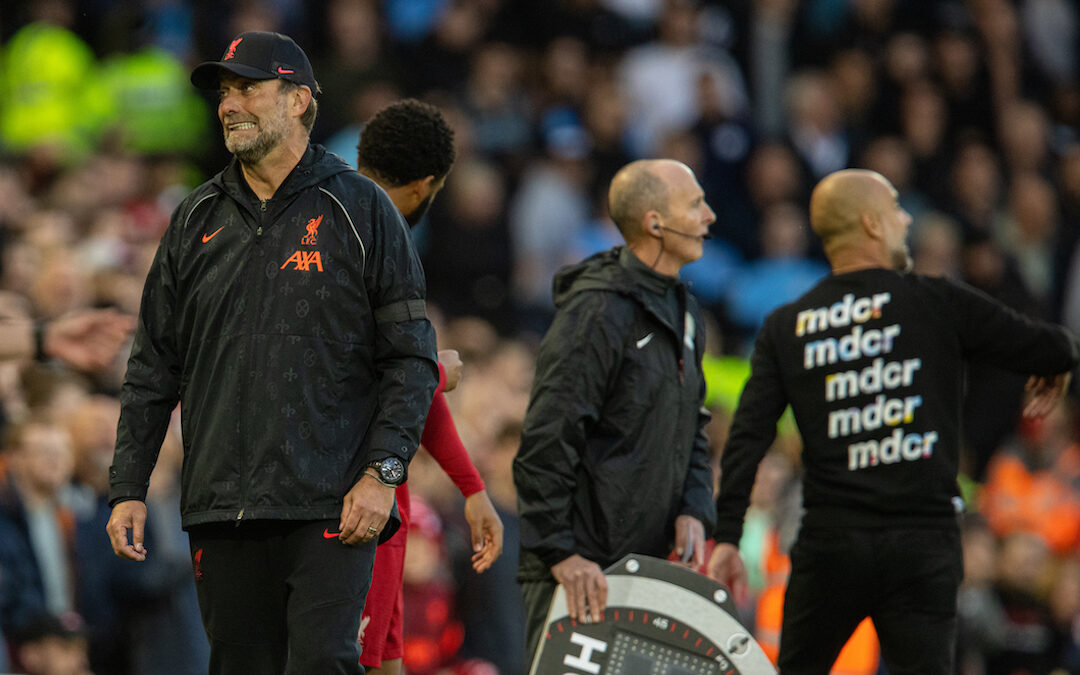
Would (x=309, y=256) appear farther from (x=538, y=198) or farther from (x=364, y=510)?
(x=538, y=198)

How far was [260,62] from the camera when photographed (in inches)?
176

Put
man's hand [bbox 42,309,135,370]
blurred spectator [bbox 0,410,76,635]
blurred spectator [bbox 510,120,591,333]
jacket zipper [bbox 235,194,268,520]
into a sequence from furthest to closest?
blurred spectator [bbox 510,120,591,333]
blurred spectator [bbox 0,410,76,635]
man's hand [bbox 42,309,135,370]
jacket zipper [bbox 235,194,268,520]

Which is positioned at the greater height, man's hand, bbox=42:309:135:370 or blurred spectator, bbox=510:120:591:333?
blurred spectator, bbox=510:120:591:333

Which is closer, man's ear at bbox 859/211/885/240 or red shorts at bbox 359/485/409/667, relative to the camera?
red shorts at bbox 359/485/409/667

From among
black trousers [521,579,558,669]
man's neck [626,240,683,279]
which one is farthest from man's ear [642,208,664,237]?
black trousers [521,579,558,669]

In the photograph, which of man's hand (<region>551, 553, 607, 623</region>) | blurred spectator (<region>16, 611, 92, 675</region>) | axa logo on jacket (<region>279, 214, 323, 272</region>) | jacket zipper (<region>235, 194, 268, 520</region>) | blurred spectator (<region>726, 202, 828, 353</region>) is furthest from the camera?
blurred spectator (<region>726, 202, 828, 353</region>)

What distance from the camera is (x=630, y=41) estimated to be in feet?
45.5

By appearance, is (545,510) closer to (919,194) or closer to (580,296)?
(580,296)

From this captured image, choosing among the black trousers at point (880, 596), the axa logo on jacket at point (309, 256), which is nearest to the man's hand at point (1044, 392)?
the black trousers at point (880, 596)

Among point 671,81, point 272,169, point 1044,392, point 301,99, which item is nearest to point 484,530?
point 272,169

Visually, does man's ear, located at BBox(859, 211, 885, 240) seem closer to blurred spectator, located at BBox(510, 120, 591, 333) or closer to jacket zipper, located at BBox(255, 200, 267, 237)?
jacket zipper, located at BBox(255, 200, 267, 237)

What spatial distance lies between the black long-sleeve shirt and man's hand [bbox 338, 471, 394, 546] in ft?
6.32

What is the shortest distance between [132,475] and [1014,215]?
1088 cm

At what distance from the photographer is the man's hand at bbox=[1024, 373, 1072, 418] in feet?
18.8
